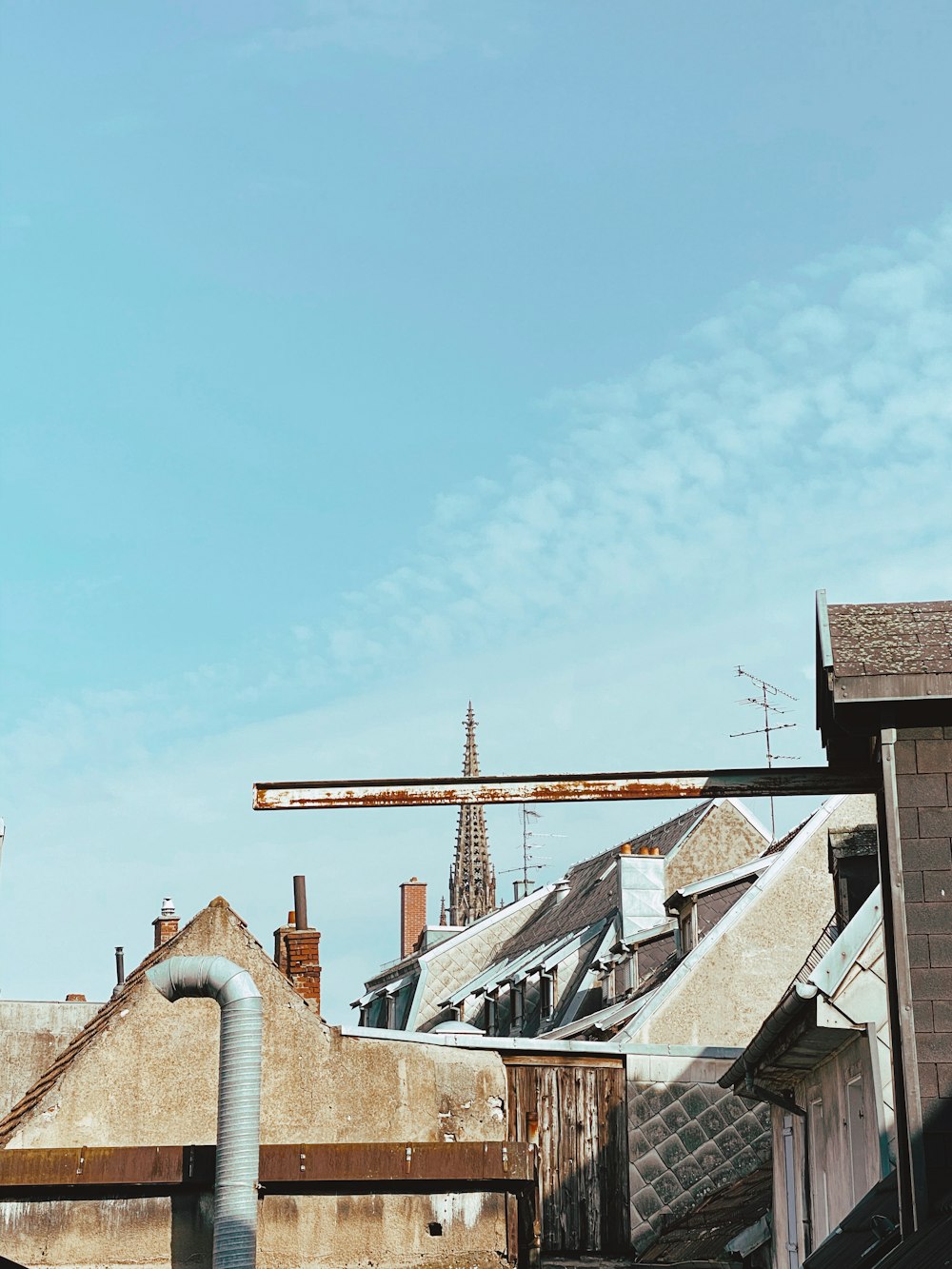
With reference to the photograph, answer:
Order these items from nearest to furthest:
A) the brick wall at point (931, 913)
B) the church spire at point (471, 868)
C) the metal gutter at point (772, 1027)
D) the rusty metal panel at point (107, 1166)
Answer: the brick wall at point (931, 913) → the metal gutter at point (772, 1027) → the rusty metal panel at point (107, 1166) → the church spire at point (471, 868)

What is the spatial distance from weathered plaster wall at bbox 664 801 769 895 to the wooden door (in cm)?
1203

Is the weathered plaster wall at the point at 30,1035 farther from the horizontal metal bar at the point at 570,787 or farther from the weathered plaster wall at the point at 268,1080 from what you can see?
the horizontal metal bar at the point at 570,787

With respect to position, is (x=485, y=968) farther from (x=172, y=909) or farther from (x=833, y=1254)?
(x=833, y=1254)

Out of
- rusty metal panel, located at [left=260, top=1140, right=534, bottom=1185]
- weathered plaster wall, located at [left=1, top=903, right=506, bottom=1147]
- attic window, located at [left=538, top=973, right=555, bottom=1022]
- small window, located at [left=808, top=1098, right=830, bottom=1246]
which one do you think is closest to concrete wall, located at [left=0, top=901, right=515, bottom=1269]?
weathered plaster wall, located at [left=1, top=903, right=506, bottom=1147]

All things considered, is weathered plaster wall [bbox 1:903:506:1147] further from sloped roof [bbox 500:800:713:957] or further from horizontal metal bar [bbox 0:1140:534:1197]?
sloped roof [bbox 500:800:713:957]

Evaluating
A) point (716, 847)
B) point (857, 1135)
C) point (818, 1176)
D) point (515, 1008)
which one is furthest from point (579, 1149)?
point (716, 847)

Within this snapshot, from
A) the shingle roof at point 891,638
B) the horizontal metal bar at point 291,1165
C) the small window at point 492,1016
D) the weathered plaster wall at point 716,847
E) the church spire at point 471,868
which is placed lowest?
the horizontal metal bar at point 291,1165

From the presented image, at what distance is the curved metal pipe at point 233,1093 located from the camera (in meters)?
13.8

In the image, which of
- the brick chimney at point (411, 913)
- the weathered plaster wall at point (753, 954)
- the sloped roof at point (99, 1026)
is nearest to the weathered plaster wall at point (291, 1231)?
the sloped roof at point (99, 1026)

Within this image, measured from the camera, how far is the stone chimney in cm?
2988

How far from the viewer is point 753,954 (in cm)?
2380

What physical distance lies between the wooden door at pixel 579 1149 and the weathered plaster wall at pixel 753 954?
2.81 m

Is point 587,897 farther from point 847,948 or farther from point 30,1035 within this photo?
point 847,948

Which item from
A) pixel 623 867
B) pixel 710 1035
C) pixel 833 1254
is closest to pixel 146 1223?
pixel 833 1254
